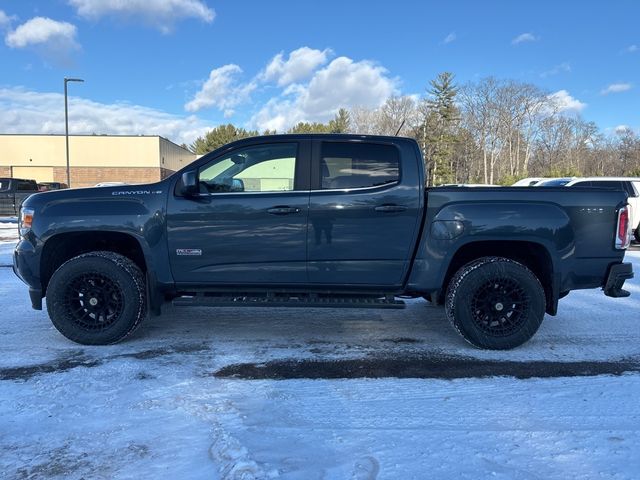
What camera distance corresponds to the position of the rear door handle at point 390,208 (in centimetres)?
443

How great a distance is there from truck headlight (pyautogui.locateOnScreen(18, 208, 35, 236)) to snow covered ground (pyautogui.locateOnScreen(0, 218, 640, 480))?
1.07m

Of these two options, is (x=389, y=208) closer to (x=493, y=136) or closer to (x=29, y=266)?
(x=29, y=266)

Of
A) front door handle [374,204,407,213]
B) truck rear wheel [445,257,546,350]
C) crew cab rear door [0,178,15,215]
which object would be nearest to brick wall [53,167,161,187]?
crew cab rear door [0,178,15,215]

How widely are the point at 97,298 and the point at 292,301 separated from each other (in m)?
1.82

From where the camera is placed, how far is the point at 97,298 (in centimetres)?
462

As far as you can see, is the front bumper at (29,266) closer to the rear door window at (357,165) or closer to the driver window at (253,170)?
the driver window at (253,170)

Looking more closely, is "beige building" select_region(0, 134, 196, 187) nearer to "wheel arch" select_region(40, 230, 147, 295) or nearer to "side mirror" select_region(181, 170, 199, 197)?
"wheel arch" select_region(40, 230, 147, 295)

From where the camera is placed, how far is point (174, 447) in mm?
2846

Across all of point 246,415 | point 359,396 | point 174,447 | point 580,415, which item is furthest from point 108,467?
point 580,415

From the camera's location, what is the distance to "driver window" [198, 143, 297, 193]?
4562 mm

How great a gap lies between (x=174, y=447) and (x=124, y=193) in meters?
2.57

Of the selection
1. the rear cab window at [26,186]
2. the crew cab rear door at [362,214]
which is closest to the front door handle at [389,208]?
the crew cab rear door at [362,214]

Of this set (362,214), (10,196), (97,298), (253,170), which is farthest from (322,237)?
(10,196)

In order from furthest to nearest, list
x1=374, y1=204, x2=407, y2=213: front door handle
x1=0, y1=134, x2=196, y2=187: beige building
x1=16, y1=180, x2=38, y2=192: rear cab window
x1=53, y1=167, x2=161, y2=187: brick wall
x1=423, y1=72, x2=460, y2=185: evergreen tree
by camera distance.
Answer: x1=423, y1=72, x2=460, y2=185: evergreen tree
x1=0, y1=134, x2=196, y2=187: beige building
x1=53, y1=167, x2=161, y2=187: brick wall
x1=16, y1=180, x2=38, y2=192: rear cab window
x1=374, y1=204, x2=407, y2=213: front door handle
